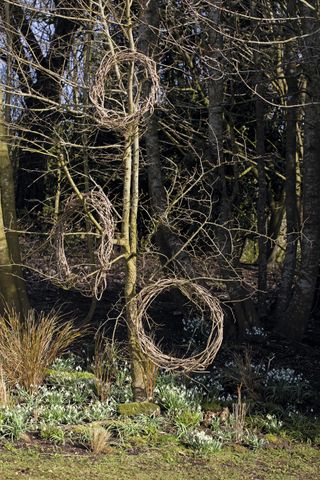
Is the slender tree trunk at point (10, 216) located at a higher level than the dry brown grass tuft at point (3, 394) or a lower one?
higher

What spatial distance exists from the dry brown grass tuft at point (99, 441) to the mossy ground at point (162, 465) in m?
0.07

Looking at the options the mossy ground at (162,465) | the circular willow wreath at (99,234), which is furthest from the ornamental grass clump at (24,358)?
the mossy ground at (162,465)

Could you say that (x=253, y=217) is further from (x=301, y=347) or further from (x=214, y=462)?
(x=214, y=462)

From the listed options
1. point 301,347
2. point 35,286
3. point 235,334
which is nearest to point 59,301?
point 35,286

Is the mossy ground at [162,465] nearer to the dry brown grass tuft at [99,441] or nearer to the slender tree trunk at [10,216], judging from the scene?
the dry brown grass tuft at [99,441]

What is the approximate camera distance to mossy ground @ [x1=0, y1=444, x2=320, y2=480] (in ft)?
17.6

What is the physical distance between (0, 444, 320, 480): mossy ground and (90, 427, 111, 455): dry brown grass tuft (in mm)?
70

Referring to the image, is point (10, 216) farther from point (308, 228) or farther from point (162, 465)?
point (162, 465)

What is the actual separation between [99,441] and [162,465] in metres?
0.51

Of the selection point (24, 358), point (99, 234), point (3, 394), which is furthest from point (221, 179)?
point (3, 394)

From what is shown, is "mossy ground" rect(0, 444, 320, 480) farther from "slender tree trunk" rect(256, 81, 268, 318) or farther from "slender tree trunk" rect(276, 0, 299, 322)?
"slender tree trunk" rect(256, 81, 268, 318)

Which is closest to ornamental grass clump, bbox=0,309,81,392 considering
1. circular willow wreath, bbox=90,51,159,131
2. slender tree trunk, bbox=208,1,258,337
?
circular willow wreath, bbox=90,51,159,131

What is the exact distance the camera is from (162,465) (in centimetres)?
568

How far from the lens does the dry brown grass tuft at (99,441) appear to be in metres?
5.82
